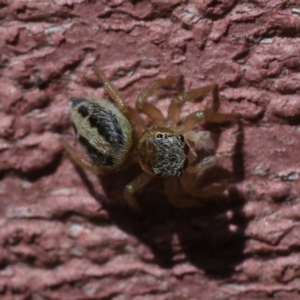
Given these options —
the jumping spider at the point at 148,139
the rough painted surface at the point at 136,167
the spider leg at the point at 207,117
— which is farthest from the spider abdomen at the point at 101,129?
the spider leg at the point at 207,117

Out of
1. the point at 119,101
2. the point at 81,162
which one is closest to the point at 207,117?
the point at 119,101

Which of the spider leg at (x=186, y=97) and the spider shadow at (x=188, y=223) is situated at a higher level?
the spider leg at (x=186, y=97)

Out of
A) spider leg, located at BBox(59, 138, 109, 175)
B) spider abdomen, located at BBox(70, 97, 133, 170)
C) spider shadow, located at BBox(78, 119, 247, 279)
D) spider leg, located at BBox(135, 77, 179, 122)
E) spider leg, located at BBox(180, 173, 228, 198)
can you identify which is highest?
spider leg, located at BBox(135, 77, 179, 122)

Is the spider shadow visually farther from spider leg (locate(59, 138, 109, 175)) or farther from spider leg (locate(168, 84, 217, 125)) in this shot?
spider leg (locate(168, 84, 217, 125))

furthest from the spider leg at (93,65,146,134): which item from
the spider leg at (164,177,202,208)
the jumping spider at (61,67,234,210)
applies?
the spider leg at (164,177,202,208)

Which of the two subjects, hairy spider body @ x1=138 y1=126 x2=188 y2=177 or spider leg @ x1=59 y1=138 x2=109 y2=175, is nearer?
hairy spider body @ x1=138 y1=126 x2=188 y2=177

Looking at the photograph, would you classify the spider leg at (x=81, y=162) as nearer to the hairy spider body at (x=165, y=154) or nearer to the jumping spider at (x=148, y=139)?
the jumping spider at (x=148, y=139)
